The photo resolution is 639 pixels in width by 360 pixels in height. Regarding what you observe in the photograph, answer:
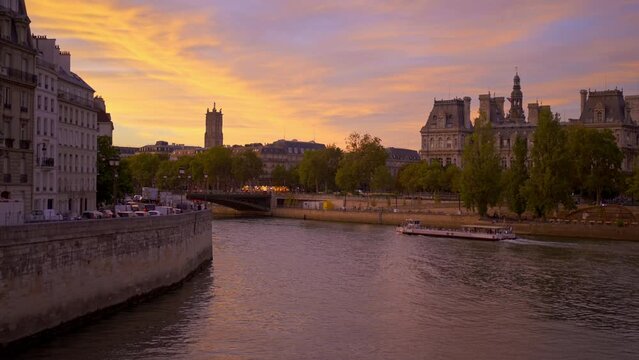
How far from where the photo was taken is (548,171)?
3541 inches

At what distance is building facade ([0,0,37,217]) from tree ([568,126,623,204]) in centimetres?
7147

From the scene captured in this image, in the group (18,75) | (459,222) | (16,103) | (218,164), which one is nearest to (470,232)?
(459,222)

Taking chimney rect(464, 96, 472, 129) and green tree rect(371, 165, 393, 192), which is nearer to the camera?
green tree rect(371, 165, 393, 192)

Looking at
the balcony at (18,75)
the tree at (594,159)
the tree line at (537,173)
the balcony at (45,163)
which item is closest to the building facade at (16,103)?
the balcony at (18,75)

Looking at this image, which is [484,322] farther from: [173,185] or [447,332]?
[173,185]

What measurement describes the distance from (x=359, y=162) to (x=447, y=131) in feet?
77.4

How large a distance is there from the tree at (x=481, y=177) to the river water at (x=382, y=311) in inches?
1249

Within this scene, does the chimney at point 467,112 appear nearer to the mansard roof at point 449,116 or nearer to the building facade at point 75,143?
the mansard roof at point 449,116

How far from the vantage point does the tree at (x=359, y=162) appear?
479 ft

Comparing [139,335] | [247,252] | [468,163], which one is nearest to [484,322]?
[139,335]

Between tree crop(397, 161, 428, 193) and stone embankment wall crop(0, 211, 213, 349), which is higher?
tree crop(397, 161, 428, 193)

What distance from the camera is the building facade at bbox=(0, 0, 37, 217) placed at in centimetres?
4297

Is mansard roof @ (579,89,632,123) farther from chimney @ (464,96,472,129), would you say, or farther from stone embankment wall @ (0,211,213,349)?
stone embankment wall @ (0,211,213,349)

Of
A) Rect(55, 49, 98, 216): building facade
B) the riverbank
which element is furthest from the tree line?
Rect(55, 49, 98, 216): building facade
